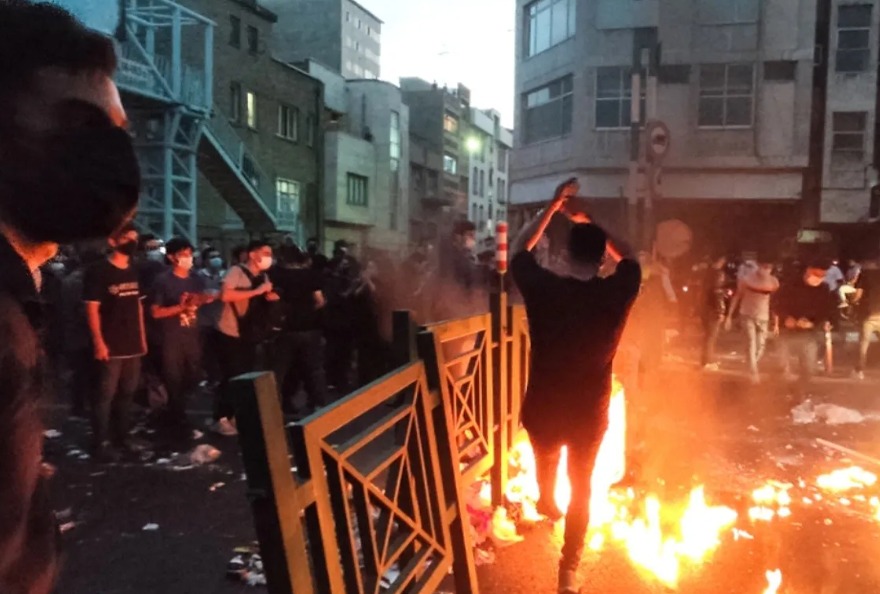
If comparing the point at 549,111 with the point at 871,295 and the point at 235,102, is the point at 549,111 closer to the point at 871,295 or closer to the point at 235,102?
the point at 235,102

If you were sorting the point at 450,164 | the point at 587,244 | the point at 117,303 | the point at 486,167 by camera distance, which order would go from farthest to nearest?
the point at 486,167 < the point at 450,164 < the point at 117,303 < the point at 587,244

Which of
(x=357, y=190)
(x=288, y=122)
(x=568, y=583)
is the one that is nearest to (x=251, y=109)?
(x=288, y=122)

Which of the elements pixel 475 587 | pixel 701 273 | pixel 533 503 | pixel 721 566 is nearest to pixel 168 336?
pixel 533 503

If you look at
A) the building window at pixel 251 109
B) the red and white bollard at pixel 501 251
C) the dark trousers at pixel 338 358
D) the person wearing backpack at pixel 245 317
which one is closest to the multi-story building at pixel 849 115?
the building window at pixel 251 109

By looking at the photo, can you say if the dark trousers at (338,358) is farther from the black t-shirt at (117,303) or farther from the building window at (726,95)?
the building window at (726,95)

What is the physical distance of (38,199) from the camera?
1.32 m

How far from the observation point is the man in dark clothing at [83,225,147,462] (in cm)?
671

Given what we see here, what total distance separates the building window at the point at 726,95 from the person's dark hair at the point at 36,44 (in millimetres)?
28015

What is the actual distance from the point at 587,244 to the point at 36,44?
10.7 feet

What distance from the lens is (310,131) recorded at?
3688cm

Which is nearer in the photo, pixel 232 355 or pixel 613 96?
pixel 232 355

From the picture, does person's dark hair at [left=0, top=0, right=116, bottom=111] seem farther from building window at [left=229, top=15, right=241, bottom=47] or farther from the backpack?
building window at [left=229, top=15, right=241, bottom=47]

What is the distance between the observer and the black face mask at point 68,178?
4.29 feet

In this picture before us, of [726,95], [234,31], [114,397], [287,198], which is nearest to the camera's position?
[114,397]
